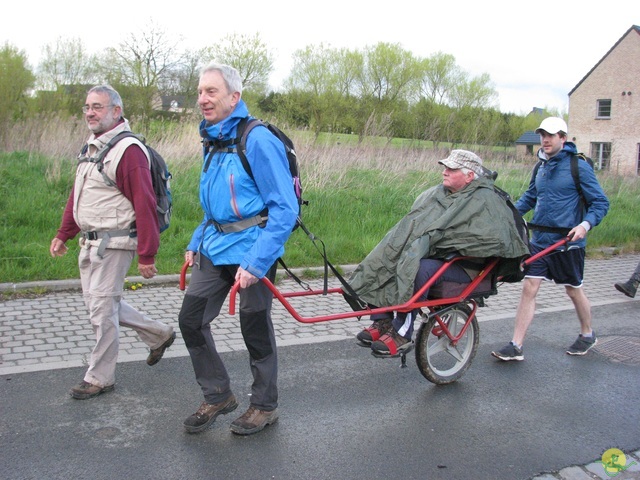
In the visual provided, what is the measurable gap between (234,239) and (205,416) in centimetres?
118

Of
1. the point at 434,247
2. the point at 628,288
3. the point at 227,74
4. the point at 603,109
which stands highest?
the point at 603,109

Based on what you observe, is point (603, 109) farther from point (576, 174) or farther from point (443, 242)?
point (443, 242)

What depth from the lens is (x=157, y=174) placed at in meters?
4.84

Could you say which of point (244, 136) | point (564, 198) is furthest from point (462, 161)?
point (244, 136)

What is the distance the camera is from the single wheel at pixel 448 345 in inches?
201

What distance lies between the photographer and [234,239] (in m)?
3.95

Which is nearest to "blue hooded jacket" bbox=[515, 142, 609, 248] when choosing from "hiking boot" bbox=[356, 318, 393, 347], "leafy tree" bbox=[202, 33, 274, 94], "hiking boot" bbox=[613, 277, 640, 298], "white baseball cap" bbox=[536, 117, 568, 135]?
"white baseball cap" bbox=[536, 117, 568, 135]

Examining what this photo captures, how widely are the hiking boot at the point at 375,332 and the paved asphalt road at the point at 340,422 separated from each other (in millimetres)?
456

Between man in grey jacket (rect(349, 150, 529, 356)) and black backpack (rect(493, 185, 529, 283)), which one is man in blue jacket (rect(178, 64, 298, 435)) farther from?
black backpack (rect(493, 185, 529, 283))

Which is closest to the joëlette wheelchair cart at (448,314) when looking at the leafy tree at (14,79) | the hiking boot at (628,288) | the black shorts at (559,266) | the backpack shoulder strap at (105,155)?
the black shorts at (559,266)

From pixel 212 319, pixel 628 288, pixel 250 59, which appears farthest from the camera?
pixel 250 59

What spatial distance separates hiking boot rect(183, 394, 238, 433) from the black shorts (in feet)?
9.95

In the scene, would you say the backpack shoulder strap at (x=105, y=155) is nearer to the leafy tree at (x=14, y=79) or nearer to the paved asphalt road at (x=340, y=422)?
the paved asphalt road at (x=340, y=422)

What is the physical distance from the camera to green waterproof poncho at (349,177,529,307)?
15.7 feet
